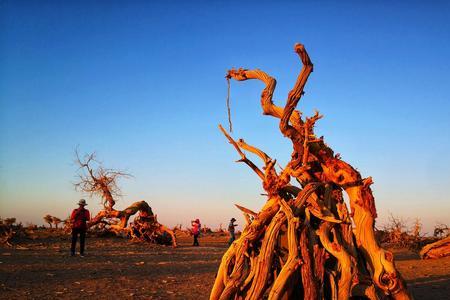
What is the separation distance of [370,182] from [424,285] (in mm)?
4861

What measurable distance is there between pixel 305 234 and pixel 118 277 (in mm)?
5303

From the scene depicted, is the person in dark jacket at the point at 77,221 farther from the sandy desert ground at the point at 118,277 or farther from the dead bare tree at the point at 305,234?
the dead bare tree at the point at 305,234

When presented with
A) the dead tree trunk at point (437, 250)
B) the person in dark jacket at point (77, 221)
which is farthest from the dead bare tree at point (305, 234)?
the dead tree trunk at point (437, 250)

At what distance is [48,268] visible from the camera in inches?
396

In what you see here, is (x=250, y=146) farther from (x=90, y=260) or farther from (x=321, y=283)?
(x=90, y=260)

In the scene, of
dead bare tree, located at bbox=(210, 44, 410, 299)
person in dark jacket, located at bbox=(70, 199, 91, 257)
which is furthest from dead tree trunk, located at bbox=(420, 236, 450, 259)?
person in dark jacket, located at bbox=(70, 199, 91, 257)

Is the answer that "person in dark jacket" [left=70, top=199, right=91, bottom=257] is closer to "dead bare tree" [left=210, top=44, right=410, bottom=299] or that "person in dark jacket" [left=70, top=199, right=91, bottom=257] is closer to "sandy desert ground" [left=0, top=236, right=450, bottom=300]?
"sandy desert ground" [left=0, top=236, right=450, bottom=300]

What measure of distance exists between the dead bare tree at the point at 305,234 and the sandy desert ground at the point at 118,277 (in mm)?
2401

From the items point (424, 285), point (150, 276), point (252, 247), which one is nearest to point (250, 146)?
point (252, 247)

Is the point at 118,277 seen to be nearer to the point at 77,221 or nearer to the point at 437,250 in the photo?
the point at 77,221

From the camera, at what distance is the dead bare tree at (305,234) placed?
215 inches

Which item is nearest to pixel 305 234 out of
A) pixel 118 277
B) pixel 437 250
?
pixel 118 277

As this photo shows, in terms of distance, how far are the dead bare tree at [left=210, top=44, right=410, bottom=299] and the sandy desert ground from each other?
2.40 meters

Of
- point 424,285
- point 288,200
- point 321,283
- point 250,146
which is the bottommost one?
point 424,285
